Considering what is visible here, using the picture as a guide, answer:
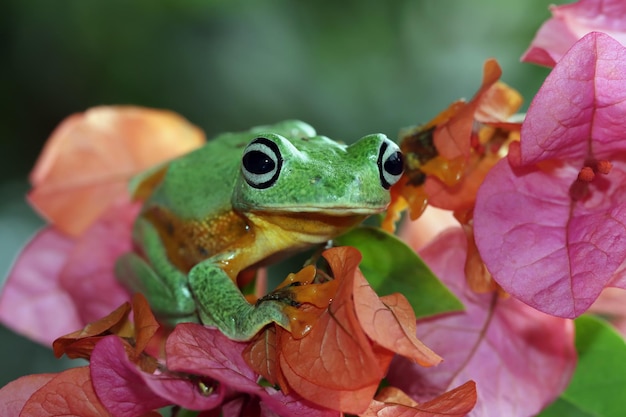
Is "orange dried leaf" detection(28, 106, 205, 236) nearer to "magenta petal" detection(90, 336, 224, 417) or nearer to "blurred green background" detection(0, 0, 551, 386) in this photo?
"magenta petal" detection(90, 336, 224, 417)

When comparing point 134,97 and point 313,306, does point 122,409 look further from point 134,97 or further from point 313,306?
point 134,97

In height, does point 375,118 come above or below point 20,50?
below

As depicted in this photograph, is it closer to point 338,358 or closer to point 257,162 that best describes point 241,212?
point 257,162

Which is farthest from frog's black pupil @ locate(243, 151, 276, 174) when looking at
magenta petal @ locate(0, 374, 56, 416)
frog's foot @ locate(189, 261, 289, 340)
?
magenta petal @ locate(0, 374, 56, 416)

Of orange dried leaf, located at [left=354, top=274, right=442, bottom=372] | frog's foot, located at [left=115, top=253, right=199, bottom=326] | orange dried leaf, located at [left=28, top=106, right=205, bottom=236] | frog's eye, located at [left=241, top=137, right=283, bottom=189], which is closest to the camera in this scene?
orange dried leaf, located at [left=354, top=274, right=442, bottom=372]

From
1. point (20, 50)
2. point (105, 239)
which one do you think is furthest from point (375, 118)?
point (105, 239)

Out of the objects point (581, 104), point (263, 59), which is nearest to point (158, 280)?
point (581, 104)
